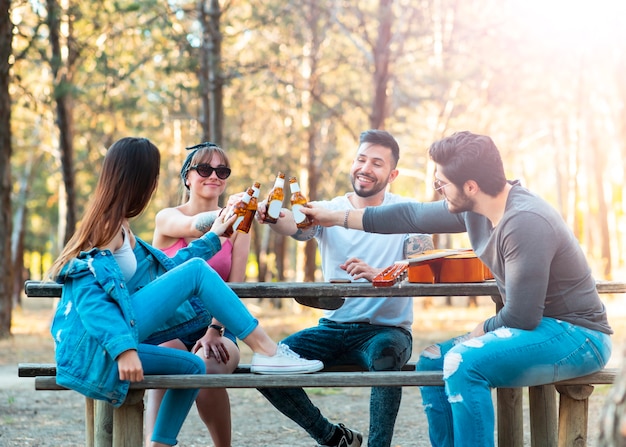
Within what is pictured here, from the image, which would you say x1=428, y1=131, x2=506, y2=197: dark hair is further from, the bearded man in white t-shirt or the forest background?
the forest background

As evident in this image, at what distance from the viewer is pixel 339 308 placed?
5.51 meters

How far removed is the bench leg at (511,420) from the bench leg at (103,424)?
223cm

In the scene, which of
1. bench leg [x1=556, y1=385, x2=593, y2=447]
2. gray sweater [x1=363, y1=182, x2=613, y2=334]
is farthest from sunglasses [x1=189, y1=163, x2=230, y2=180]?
bench leg [x1=556, y1=385, x2=593, y2=447]

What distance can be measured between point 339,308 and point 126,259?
1.43 meters

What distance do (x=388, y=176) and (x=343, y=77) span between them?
88.8 feet

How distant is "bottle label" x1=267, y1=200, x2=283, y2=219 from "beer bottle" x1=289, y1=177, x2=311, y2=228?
8 centimetres

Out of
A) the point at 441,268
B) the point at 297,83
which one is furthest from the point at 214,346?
the point at 297,83

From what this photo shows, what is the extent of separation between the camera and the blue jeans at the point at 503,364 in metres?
4.25

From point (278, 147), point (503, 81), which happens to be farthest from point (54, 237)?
point (503, 81)

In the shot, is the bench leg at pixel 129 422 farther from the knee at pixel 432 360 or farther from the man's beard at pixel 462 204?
the man's beard at pixel 462 204

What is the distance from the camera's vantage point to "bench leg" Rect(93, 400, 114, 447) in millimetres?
4812

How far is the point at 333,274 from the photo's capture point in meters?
5.91

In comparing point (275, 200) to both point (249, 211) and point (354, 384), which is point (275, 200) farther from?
point (354, 384)

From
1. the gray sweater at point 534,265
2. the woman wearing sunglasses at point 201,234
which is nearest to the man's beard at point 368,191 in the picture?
the woman wearing sunglasses at point 201,234
